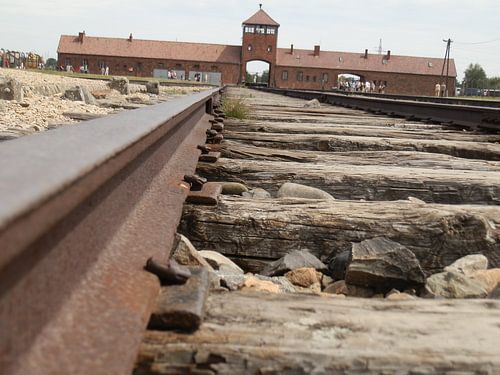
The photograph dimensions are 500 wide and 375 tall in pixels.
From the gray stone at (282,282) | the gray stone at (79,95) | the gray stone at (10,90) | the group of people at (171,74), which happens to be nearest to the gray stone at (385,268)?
the gray stone at (282,282)

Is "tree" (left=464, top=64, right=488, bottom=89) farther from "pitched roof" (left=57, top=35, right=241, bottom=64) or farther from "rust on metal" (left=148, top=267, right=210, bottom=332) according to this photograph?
"rust on metal" (left=148, top=267, right=210, bottom=332)

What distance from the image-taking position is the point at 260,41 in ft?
251

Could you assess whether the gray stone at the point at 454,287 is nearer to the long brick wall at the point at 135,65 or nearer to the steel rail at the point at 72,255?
the steel rail at the point at 72,255

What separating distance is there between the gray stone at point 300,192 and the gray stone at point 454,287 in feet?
2.78

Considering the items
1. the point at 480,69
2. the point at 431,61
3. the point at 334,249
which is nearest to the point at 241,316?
the point at 334,249

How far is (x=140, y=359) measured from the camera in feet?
2.93

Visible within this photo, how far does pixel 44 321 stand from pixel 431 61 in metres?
83.9

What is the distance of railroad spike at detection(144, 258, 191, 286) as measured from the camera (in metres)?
1.08

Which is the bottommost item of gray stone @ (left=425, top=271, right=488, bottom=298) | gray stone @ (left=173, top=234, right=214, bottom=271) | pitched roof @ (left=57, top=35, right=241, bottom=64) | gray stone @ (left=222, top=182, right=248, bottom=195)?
gray stone @ (left=425, top=271, right=488, bottom=298)

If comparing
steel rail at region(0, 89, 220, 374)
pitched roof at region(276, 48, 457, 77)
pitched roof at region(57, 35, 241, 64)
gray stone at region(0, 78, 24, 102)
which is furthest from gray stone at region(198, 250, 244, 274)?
pitched roof at region(276, 48, 457, 77)

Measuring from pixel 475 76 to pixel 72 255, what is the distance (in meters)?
128

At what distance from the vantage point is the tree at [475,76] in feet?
381

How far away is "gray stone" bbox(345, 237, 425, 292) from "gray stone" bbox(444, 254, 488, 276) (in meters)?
0.11

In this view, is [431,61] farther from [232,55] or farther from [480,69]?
[480,69]
